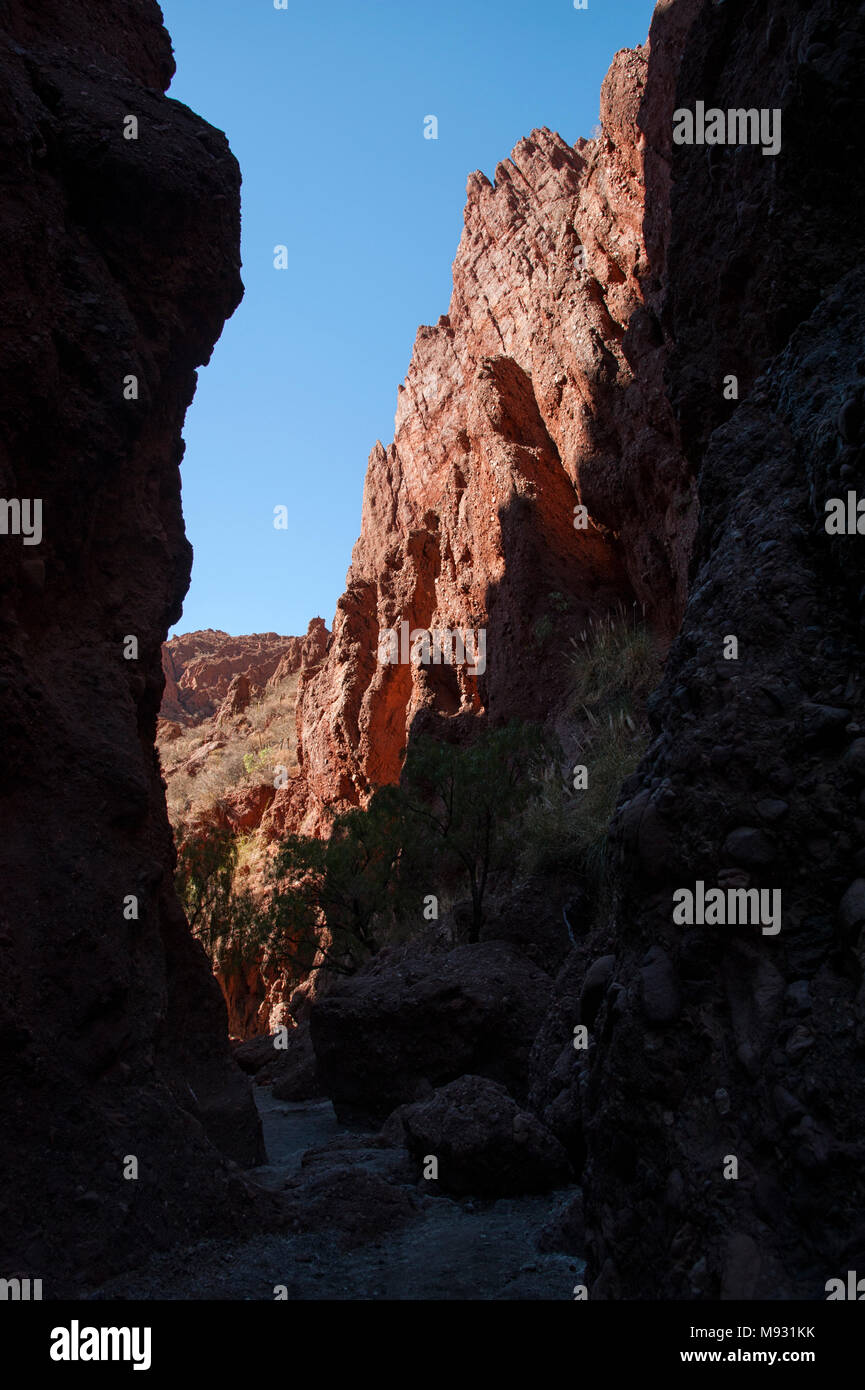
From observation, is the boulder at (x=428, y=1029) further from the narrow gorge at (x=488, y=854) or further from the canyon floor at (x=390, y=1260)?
the canyon floor at (x=390, y=1260)

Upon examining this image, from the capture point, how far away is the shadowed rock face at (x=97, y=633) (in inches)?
169

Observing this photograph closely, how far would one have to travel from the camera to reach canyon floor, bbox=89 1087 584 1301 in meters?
3.99

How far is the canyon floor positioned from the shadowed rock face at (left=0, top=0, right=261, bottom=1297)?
0.26 m

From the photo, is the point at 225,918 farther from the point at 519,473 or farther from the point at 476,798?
the point at 519,473

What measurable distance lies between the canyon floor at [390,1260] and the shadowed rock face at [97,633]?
0.26 metres

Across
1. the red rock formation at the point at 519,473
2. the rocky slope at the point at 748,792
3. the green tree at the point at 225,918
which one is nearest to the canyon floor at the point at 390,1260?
the rocky slope at the point at 748,792

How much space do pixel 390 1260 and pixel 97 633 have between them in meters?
4.11

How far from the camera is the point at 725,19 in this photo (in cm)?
575

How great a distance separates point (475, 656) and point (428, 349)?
40.5ft

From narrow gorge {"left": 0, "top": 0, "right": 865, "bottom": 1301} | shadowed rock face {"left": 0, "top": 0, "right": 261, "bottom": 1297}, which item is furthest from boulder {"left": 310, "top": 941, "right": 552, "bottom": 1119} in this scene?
shadowed rock face {"left": 0, "top": 0, "right": 261, "bottom": 1297}

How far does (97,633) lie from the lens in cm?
598

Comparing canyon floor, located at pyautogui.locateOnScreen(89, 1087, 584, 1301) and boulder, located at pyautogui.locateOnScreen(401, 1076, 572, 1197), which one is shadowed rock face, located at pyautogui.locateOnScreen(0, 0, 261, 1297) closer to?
canyon floor, located at pyautogui.locateOnScreen(89, 1087, 584, 1301)
